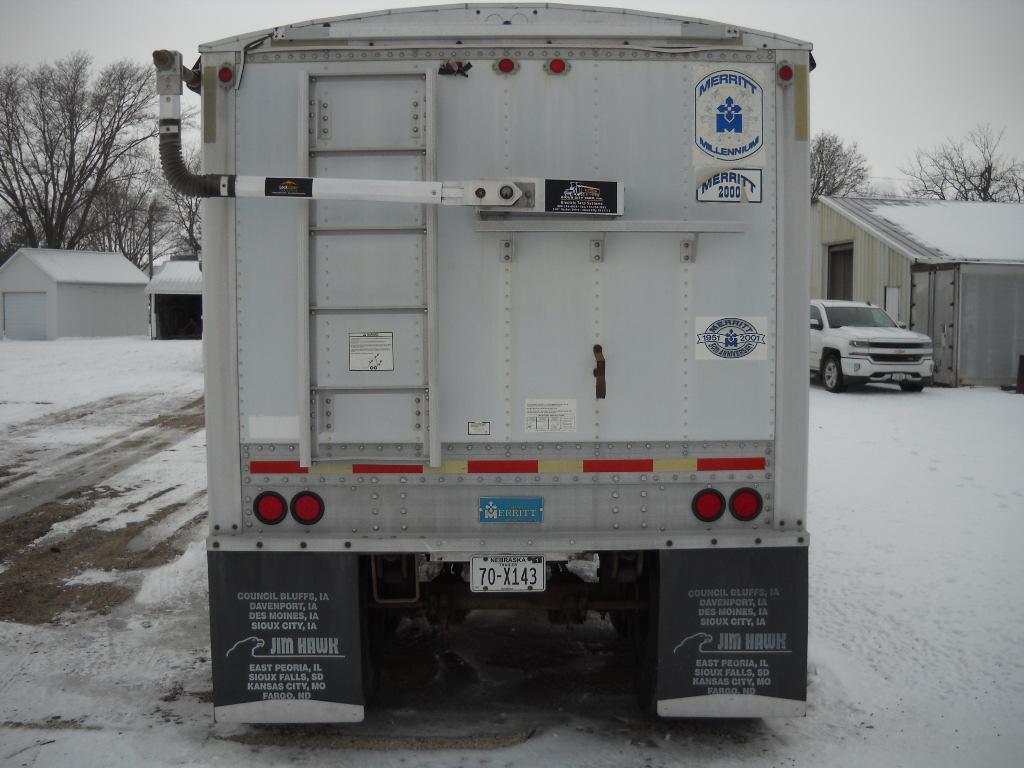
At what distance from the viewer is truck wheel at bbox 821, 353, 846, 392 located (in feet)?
60.4

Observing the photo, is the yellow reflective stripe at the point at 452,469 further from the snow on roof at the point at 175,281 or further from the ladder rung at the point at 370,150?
the snow on roof at the point at 175,281

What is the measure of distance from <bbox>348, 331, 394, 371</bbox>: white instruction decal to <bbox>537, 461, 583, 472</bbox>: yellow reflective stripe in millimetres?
746

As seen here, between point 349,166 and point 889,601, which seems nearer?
point 349,166

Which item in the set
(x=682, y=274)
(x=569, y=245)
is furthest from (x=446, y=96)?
(x=682, y=274)

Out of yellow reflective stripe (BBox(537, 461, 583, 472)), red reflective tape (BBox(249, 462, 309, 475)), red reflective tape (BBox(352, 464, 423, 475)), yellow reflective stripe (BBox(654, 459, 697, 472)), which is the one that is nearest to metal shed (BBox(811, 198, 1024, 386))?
yellow reflective stripe (BBox(654, 459, 697, 472))

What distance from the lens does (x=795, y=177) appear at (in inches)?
155

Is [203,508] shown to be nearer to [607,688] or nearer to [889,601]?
[607,688]

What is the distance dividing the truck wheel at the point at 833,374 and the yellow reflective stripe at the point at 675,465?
50.6ft

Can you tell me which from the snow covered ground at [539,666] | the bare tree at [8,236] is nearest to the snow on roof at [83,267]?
the bare tree at [8,236]

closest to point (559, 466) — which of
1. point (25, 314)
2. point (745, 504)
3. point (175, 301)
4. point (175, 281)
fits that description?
point (745, 504)

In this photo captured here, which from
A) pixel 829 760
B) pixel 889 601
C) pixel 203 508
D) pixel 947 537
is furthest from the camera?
pixel 203 508

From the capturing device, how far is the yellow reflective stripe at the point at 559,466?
154 inches

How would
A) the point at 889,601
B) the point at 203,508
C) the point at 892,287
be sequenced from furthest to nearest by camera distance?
the point at 892,287, the point at 203,508, the point at 889,601

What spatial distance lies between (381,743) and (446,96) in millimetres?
2877
